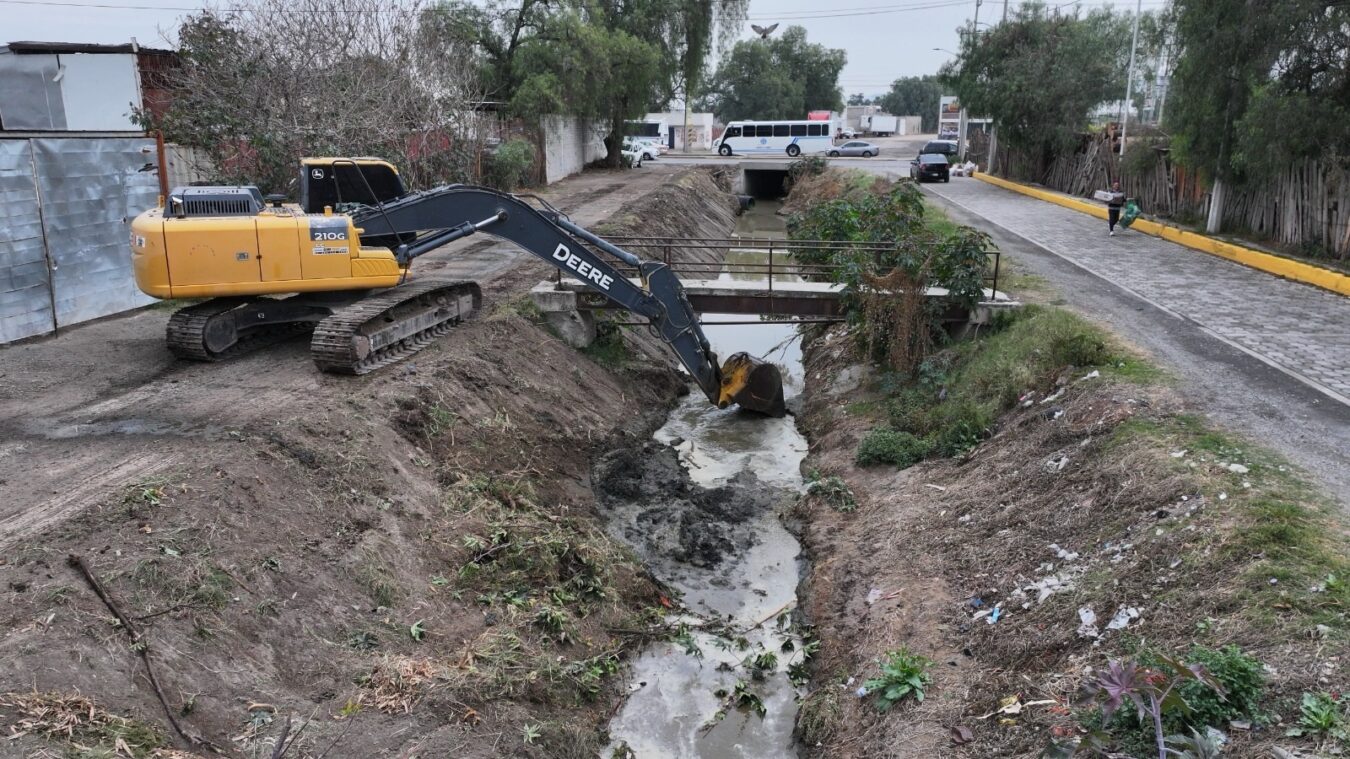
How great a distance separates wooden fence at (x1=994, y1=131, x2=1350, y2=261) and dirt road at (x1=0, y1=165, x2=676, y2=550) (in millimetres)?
16097

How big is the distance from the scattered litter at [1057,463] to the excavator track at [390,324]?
7308 millimetres

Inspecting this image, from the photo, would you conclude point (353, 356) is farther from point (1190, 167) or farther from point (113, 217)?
point (1190, 167)

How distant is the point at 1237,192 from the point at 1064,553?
1579 cm

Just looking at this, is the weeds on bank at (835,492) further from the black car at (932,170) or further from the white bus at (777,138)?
the white bus at (777,138)

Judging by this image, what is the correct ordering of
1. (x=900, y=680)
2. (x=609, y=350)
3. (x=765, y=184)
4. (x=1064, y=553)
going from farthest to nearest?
(x=765, y=184) < (x=609, y=350) < (x=1064, y=553) < (x=900, y=680)

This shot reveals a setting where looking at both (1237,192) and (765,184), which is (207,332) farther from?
(765,184)

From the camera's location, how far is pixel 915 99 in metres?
119

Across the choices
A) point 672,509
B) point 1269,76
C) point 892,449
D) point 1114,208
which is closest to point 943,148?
point 1114,208

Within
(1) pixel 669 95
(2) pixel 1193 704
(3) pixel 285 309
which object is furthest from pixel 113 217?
(1) pixel 669 95

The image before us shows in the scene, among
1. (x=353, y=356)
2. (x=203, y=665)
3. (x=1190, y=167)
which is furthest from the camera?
(x=1190, y=167)

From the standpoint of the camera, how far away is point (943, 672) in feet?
23.5

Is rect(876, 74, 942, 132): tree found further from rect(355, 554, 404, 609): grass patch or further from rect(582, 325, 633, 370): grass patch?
rect(355, 554, 404, 609): grass patch

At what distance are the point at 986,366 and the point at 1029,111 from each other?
2388 centimetres

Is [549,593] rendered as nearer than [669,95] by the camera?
Yes
